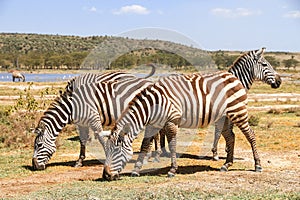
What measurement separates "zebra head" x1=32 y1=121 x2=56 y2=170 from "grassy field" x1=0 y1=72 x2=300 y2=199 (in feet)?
0.83

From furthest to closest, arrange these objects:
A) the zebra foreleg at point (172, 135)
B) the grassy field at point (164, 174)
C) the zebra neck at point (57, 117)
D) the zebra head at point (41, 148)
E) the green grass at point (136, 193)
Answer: the zebra neck at point (57, 117)
the zebra head at point (41, 148)
the zebra foreleg at point (172, 135)
the grassy field at point (164, 174)
the green grass at point (136, 193)

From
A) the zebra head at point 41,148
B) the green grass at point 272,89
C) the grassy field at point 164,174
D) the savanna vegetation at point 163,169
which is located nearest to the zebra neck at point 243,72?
the savanna vegetation at point 163,169

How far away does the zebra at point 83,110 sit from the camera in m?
11.7

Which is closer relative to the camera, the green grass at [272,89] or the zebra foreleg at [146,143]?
the zebra foreleg at [146,143]

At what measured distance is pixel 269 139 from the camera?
676 inches

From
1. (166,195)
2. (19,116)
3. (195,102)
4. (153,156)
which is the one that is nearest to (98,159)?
(153,156)

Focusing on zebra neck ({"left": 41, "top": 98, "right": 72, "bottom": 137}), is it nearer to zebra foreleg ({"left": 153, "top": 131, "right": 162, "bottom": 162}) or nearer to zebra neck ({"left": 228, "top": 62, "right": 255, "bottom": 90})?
zebra foreleg ({"left": 153, "top": 131, "right": 162, "bottom": 162})

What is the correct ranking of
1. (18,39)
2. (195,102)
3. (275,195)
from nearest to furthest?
(275,195), (195,102), (18,39)

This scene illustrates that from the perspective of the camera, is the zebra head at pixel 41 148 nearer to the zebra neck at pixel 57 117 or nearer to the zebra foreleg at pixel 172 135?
the zebra neck at pixel 57 117

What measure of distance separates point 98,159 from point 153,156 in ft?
5.35

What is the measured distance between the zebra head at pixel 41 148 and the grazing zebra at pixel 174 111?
8.20ft

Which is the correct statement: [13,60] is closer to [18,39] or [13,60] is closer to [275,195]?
[18,39]

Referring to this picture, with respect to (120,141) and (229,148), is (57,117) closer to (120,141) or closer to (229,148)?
(120,141)

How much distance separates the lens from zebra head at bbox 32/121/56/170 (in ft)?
38.2
